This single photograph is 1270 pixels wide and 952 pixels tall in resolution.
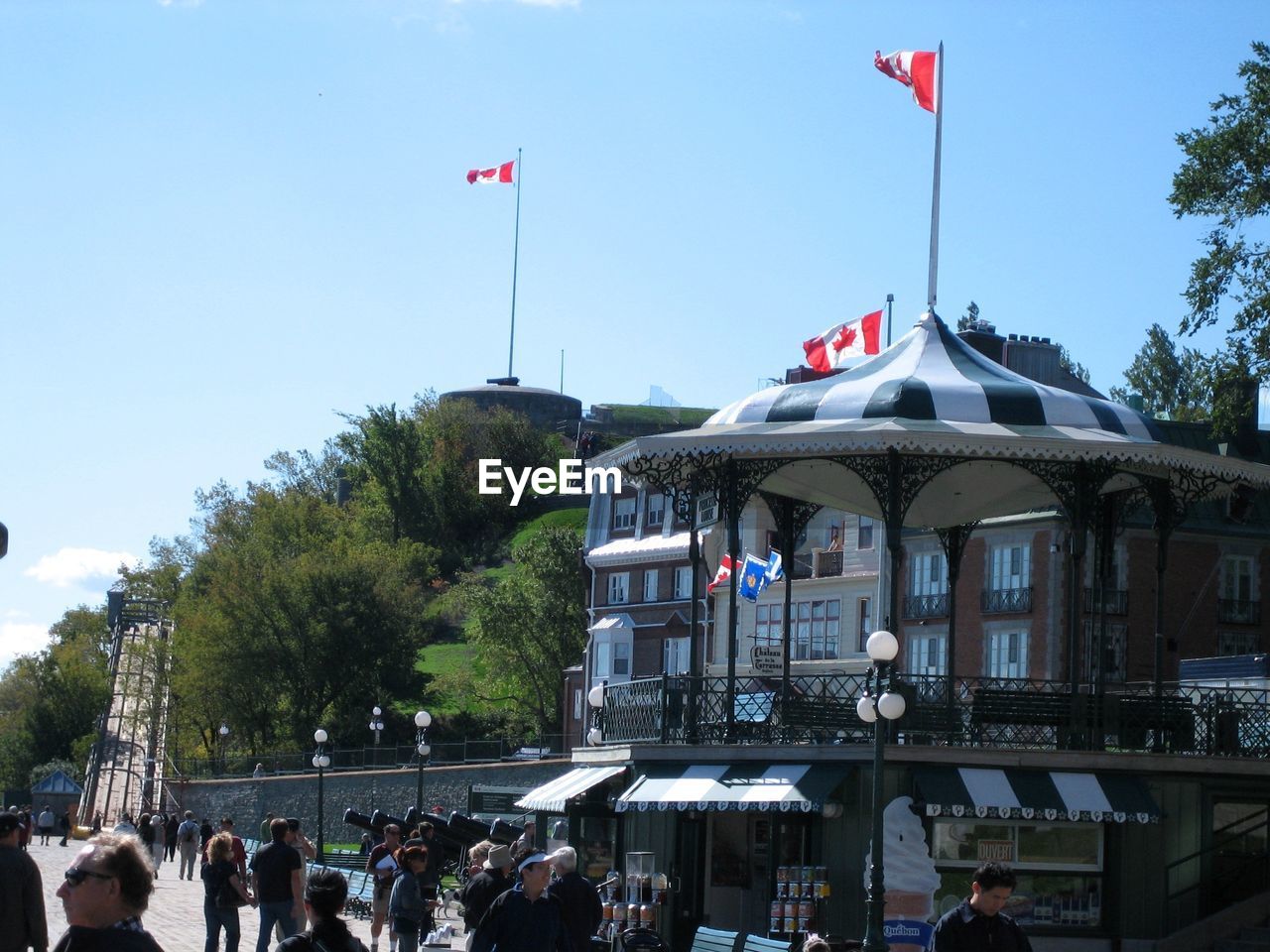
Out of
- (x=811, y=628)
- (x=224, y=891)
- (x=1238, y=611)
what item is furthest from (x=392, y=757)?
(x=224, y=891)

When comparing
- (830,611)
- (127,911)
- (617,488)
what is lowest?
(127,911)

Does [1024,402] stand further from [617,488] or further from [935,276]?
[617,488]

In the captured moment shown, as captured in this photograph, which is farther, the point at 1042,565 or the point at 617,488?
the point at 617,488

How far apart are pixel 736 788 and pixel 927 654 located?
114 feet

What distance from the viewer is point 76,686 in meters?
115

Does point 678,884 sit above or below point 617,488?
below

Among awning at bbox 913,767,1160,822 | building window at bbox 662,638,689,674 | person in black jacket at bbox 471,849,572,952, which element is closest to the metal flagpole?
awning at bbox 913,767,1160,822

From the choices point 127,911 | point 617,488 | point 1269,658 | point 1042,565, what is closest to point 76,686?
point 617,488

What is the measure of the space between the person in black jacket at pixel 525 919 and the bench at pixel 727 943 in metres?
6.01

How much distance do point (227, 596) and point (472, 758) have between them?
19368 millimetres

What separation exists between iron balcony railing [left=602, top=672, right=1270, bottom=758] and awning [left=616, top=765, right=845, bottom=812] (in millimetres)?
612

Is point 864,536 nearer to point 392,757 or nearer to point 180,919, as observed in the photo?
point 392,757

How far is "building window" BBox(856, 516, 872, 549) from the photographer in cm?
6241

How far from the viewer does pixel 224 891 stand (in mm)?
20031
